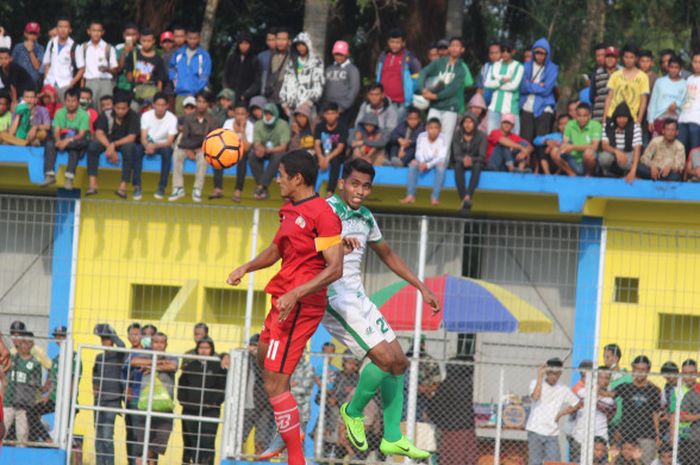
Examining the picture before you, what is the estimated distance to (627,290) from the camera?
17.6 m

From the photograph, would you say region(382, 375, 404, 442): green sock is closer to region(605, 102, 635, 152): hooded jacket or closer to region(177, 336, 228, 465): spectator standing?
region(177, 336, 228, 465): spectator standing

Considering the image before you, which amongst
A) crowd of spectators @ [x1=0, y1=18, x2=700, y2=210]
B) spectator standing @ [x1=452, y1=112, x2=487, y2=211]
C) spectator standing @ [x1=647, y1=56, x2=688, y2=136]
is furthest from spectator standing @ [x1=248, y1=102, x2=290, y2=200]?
spectator standing @ [x1=647, y1=56, x2=688, y2=136]

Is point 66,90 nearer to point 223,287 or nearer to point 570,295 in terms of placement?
point 223,287

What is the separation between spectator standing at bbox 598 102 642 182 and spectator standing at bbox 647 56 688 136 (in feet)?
1.27

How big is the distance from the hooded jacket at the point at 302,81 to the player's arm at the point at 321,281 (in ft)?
32.1

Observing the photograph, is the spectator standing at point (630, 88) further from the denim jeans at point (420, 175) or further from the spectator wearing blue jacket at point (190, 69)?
the spectator wearing blue jacket at point (190, 69)

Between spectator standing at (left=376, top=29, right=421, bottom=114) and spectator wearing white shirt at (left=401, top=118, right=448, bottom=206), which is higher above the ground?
spectator standing at (left=376, top=29, right=421, bottom=114)

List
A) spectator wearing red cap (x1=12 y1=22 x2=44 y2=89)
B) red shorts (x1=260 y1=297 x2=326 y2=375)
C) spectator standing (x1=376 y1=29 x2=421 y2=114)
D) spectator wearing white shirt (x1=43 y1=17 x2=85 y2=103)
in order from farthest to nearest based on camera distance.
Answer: spectator wearing red cap (x1=12 y1=22 x2=44 y2=89) → spectator wearing white shirt (x1=43 y1=17 x2=85 y2=103) → spectator standing (x1=376 y1=29 x2=421 y2=114) → red shorts (x1=260 y1=297 x2=326 y2=375)

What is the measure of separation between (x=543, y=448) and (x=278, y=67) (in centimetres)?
710

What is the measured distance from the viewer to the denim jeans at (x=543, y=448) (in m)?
15.2

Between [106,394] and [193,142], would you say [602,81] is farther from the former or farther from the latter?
[106,394]

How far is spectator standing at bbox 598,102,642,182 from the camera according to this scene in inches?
703

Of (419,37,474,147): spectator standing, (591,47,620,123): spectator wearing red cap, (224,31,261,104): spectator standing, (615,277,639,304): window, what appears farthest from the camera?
(224,31,261,104): spectator standing

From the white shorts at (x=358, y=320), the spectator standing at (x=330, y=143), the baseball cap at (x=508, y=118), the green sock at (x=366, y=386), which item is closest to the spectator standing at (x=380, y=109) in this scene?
the spectator standing at (x=330, y=143)
